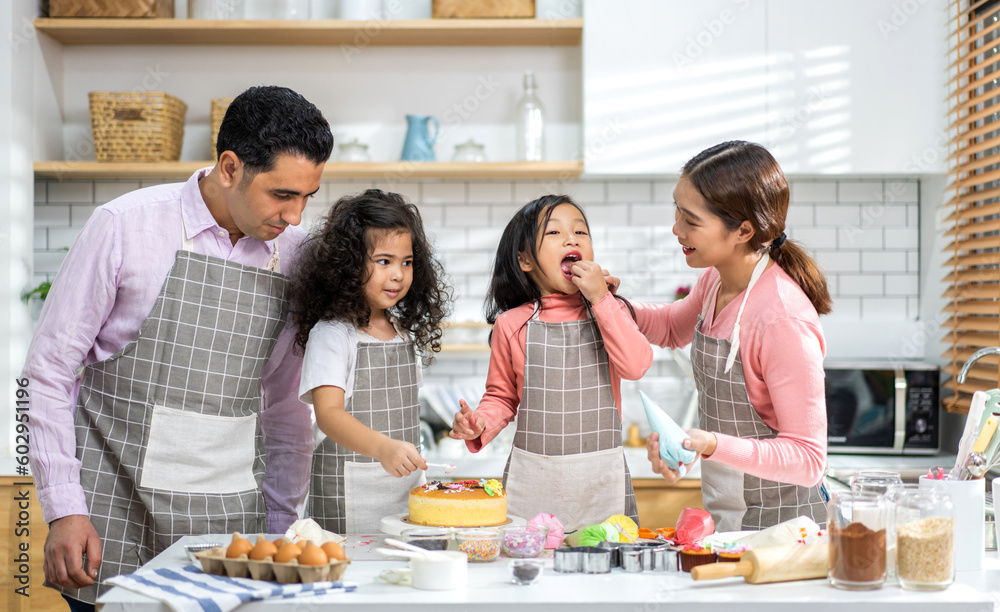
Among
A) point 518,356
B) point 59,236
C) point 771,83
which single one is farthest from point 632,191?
point 59,236

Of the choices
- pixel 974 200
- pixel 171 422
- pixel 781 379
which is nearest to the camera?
pixel 781 379

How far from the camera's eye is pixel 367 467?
1.69 meters

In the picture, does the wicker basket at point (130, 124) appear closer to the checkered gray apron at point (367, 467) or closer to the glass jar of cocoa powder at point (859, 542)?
the checkered gray apron at point (367, 467)

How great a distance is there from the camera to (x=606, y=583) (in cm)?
120

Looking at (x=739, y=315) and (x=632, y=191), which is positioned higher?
(x=632, y=191)

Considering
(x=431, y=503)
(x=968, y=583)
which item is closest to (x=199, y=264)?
(x=431, y=503)

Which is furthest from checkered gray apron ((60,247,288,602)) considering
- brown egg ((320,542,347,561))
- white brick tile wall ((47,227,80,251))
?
white brick tile wall ((47,227,80,251))

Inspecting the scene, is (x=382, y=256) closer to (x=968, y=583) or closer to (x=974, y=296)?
(x=968, y=583)

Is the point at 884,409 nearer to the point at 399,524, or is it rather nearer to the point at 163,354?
the point at 399,524

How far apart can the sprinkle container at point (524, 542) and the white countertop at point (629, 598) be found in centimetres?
10

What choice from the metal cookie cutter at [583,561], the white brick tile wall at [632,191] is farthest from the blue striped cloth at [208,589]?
the white brick tile wall at [632,191]

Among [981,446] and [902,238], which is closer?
[981,446]

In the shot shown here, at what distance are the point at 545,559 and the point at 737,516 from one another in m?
0.47

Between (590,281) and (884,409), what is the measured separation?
1649mm
